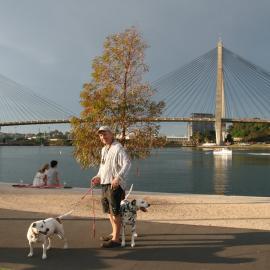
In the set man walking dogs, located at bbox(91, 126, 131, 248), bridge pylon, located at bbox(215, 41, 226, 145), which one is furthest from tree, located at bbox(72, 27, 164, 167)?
bridge pylon, located at bbox(215, 41, 226, 145)

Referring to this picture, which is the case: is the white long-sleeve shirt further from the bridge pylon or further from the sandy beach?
the bridge pylon

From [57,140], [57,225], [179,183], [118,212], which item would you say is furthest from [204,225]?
[57,140]

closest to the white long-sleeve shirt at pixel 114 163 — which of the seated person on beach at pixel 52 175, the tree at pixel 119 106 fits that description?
the tree at pixel 119 106

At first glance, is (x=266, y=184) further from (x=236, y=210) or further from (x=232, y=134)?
(x=232, y=134)

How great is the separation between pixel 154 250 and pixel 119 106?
202 inches

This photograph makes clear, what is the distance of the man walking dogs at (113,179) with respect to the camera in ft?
18.6

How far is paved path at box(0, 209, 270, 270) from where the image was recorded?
189 inches

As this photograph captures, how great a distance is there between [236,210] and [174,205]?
1250mm

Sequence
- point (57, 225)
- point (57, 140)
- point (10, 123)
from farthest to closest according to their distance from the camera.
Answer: point (57, 140) → point (10, 123) → point (57, 225)

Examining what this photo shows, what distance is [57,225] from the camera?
545cm

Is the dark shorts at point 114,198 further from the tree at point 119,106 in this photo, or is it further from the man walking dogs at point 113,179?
the tree at point 119,106

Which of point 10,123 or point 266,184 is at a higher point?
point 10,123

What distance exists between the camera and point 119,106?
10.1 metres

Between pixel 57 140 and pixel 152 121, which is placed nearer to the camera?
pixel 152 121
